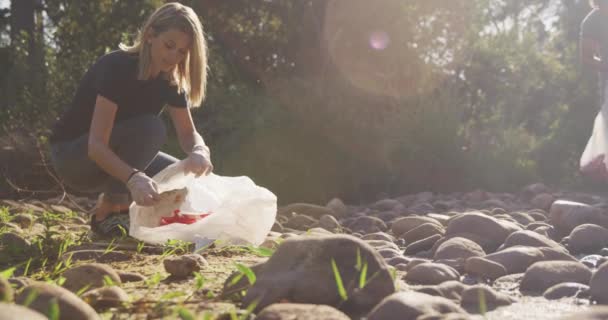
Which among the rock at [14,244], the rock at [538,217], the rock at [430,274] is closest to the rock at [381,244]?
the rock at [430,274]

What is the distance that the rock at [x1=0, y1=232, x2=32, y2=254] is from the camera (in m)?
2.56

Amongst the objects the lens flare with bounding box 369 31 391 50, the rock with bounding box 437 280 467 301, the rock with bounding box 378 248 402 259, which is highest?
the lens flare with bounding box 369 31 391 50

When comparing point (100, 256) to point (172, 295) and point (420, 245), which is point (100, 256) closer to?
point (172, 295)

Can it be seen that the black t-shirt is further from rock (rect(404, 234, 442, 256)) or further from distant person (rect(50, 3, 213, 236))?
rock (rect(404, 234, 442, 256))

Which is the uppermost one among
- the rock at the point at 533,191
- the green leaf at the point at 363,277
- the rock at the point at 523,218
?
the green leaf at the point at 363,277

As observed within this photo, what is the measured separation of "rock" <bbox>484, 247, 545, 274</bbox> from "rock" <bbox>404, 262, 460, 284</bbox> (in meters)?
0.27

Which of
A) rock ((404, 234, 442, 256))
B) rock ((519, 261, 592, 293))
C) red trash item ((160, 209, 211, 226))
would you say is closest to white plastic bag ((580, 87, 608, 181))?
rock ((404, 234, 442, 256))

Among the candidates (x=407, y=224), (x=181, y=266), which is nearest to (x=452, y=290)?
(x=181, y=266)

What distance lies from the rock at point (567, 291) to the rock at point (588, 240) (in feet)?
3.59

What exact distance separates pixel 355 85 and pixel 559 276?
219 inches

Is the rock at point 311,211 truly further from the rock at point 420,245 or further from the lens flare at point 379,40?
the lens flare at point 379,40

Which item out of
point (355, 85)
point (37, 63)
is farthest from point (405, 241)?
point (37, 63)

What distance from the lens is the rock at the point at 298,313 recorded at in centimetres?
143

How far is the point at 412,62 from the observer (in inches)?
322
